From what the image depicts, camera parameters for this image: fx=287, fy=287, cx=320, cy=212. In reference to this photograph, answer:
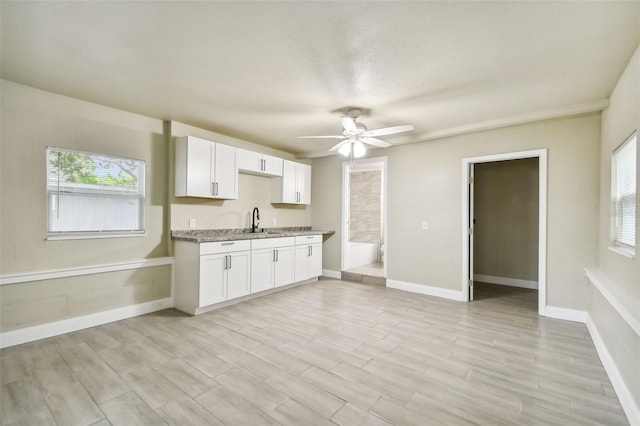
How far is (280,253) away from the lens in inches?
183

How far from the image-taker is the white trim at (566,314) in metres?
3.44

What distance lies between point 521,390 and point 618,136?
2.40 m

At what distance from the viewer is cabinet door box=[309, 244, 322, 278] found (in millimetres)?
5266

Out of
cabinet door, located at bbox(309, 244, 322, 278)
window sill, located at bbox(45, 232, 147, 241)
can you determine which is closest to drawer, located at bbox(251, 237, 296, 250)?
cabinet door, located at bbox(309, 244, 322, 278)

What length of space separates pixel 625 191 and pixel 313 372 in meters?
3.19

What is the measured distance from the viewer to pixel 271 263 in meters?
4.50

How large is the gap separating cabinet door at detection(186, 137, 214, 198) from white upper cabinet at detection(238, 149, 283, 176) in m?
0.55

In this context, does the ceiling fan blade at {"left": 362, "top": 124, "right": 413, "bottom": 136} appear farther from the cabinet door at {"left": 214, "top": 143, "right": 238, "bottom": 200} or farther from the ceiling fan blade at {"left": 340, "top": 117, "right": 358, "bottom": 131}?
the cabinet door at {"left": 214, "top": 143, "right": 238, "bottom": 200}

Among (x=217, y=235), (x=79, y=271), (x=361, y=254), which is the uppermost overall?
(x=217, y=235)

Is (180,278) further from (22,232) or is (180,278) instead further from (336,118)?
(336,118)

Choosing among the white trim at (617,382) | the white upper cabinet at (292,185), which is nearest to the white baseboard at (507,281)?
the white trim at (617,382)

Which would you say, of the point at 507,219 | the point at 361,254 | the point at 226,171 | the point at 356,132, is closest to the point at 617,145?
the point at 356,132

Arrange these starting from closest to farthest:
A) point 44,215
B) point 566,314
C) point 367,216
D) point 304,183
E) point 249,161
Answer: point 44,215 → point 566,314 → point 249,161 → point 304,183 → point 367,216

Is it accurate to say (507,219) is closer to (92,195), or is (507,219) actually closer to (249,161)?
(249,161)
